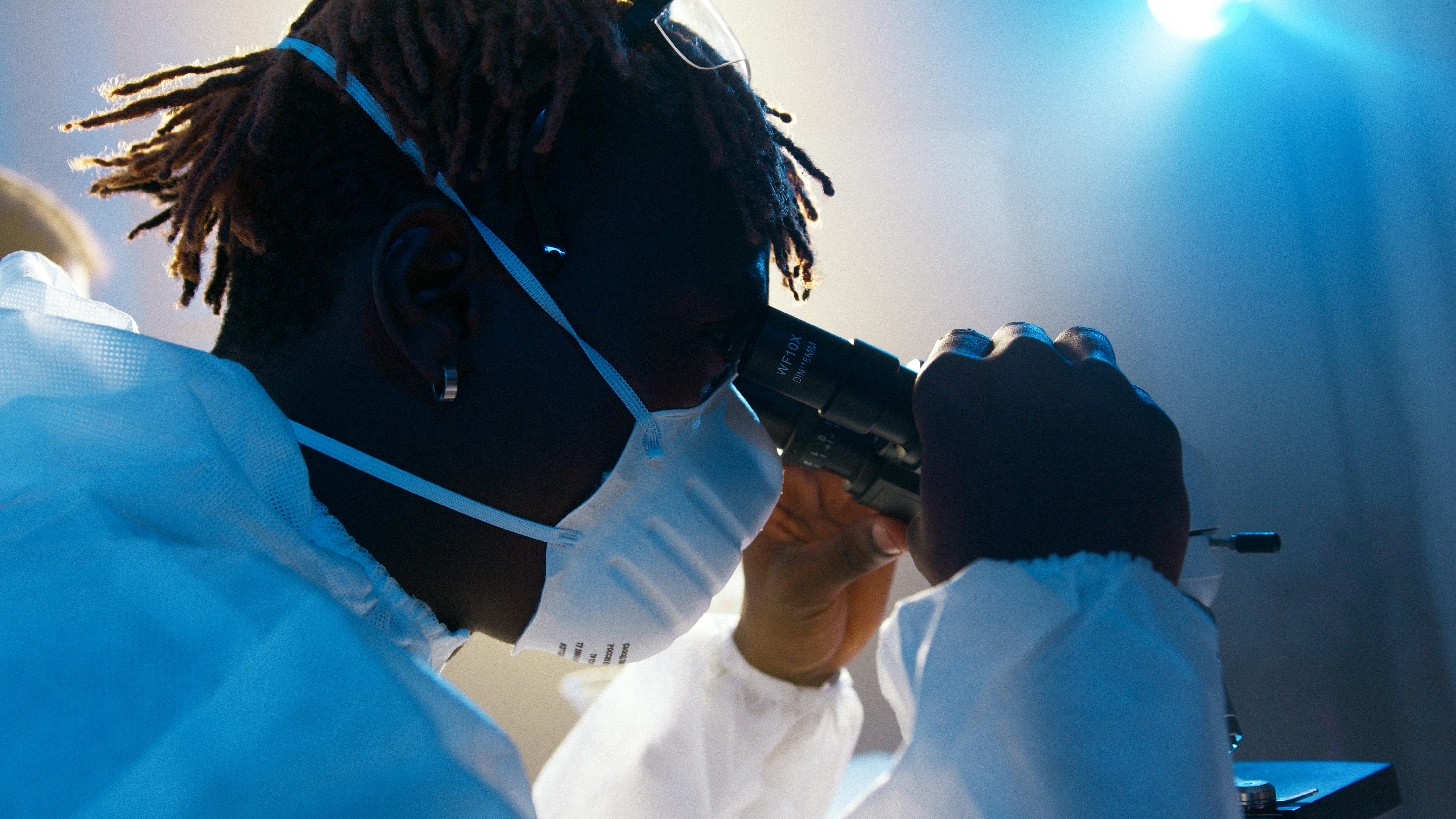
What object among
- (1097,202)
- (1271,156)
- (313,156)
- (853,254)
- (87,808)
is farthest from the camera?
(853,254)

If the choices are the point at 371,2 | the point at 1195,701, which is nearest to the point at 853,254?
the point at 371,2

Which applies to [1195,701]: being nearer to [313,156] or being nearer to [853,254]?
[313,156]

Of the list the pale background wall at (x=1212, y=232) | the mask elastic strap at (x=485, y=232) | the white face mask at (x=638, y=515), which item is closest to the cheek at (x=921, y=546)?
the white face mask at (x=638, y=515)

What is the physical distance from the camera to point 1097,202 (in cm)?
124

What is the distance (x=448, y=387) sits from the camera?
536 millimetres

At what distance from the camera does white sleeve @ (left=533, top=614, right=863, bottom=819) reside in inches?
36.8

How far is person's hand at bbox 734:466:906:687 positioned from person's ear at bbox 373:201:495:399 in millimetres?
490

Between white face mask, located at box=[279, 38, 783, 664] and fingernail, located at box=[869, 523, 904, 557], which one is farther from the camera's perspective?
fingernail, located at box=[869, 523, 904, 557]

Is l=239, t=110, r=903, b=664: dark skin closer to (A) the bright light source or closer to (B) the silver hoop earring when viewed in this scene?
(B) the silver hoop earring

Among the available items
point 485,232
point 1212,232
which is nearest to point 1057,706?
point 485,232

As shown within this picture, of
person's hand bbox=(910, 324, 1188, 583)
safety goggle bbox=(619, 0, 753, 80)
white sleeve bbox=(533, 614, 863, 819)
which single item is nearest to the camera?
person's hand bbox=(910, 324, 1188, 583)

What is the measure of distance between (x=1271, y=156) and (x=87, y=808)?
1.36 meters

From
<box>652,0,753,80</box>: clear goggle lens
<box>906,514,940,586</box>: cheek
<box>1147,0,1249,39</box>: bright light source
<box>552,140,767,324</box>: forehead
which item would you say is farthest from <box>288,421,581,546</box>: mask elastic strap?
<box>1147,0,1249,39</box>: bright light source

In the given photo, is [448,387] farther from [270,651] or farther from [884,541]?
[884,541]
